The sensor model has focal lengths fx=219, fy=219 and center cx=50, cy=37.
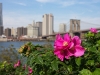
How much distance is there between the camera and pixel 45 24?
5825 centimetres

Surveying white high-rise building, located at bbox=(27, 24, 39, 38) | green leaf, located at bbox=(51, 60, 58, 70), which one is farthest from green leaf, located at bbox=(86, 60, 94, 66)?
white high-rise building, located at bbox=(27, 24, 39, 38)

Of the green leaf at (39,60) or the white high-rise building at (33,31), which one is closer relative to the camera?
the green leaf at (39,60)

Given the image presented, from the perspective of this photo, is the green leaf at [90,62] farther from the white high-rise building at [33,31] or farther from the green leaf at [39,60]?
the white high-rise building at [33,31]

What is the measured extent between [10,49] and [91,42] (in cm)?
404

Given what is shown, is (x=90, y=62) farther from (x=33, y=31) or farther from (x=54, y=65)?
(x=33, y=31)

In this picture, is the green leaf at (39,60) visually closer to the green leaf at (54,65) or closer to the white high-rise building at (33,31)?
the green leaf at (54,65)

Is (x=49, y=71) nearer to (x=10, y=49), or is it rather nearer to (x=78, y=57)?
(x=78, y=57)

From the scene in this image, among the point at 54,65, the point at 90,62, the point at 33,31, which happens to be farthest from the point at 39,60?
the point at 33,31

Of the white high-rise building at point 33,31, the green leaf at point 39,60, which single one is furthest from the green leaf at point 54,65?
the white high-rise building at point 33,31

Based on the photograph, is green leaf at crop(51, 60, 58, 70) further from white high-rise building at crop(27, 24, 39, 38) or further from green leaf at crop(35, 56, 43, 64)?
white high-rise building at crop(27, 24, 39, 38)

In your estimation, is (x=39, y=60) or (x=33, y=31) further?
(x=33, y=31)

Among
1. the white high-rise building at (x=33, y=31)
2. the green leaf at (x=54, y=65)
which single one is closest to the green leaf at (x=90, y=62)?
the green leaf at (x=54, y=65)

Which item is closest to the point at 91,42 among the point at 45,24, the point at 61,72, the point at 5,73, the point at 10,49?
the point at 61,72

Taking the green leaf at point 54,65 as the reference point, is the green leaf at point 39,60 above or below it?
above
